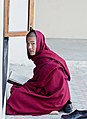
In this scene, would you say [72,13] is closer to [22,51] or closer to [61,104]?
[22,51]

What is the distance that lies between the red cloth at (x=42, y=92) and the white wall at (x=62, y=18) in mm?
4856

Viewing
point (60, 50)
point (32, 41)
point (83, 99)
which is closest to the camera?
point (32, 41)

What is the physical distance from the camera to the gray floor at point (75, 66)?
3813 mm

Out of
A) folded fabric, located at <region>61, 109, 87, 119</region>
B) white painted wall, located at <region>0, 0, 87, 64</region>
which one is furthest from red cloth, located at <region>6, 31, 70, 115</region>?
white painted wall, located at <region>0, 0, 87, 64</region>

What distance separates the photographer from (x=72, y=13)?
8195 mm

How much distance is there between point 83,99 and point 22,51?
1740 mm

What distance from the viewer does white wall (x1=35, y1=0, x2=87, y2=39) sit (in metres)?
8.16

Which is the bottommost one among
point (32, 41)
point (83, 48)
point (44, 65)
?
point (83, 48)

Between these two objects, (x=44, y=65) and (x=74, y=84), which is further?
(x=74, y=84)

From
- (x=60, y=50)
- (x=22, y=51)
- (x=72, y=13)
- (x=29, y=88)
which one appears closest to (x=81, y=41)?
(x=72, y=13)

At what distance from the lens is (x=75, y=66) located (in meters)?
5.46

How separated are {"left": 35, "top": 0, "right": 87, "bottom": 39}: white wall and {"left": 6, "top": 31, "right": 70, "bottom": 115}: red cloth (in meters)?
4.86

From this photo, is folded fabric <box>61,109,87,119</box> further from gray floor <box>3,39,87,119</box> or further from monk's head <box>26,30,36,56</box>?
monk's head <box>26,30,36,56</box>

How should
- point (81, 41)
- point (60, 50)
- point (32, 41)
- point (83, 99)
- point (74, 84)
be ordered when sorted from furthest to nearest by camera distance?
point (81, 41), point (60, 50), point (74, 84), point (83, 99), point (32, 41)
